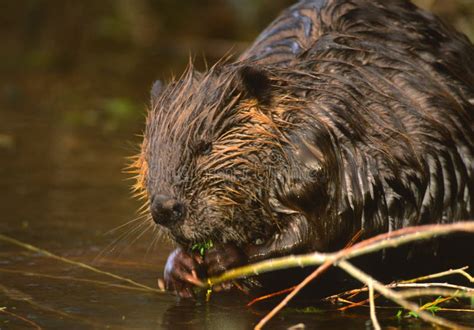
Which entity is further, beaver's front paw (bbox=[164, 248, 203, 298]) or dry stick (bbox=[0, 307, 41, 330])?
beaver's front paw (bbox=[164, 248, 203, 298])

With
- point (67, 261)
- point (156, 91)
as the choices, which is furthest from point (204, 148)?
point (67, 261)

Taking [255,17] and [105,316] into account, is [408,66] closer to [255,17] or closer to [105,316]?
[105,316]

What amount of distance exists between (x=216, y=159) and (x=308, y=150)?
36 centimetres

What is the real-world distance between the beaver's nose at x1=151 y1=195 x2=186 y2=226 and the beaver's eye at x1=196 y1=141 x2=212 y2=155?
23cm

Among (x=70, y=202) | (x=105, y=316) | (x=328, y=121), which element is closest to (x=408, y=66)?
(x=328, y=121)

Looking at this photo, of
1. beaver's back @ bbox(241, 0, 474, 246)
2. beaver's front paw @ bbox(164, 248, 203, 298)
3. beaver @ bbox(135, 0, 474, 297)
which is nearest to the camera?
beaver @ bbox(135, 0, 474, 297)

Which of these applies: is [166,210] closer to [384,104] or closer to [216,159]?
[216,159]

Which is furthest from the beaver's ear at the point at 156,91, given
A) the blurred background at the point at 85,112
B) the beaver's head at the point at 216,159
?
the blurred background at the point at 85,112

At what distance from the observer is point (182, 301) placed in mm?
4188

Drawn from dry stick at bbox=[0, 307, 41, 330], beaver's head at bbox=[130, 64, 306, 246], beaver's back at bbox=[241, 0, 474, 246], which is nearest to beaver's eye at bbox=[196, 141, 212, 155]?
beaver's head at bbox=[130, 64, 306, 246]

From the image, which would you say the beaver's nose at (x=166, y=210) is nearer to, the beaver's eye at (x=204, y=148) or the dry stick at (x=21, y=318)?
the beaver's eye at (x=204, y=148)

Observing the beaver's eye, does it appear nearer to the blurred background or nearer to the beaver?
the beaver

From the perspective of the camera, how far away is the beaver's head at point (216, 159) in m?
4.02

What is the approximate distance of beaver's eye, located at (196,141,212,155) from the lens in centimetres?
410
